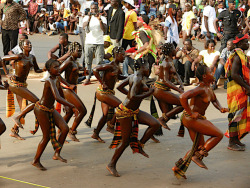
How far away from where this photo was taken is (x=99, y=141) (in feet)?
27.5

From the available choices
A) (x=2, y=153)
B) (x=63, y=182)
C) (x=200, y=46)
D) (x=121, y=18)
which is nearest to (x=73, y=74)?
(x=2, y=153)

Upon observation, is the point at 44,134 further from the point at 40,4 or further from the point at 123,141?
the point at 40,4

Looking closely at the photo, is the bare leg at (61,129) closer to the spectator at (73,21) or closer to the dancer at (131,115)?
the dancer at (131,115)

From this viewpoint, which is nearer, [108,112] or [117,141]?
[117,141]

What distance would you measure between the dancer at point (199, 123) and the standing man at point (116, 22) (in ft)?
22.4

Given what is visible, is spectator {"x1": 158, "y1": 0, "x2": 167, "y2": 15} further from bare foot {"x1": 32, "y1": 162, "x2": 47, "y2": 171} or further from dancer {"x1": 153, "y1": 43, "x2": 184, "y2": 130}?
bare foot {"x1": 32, "y1": 162, "x2": 47, "y2": 171}

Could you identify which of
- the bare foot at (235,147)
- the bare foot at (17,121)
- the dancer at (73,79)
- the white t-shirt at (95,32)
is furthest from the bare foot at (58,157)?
the white t-shirt at (95,32)

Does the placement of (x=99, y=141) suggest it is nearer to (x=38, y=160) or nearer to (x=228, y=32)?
(x=38, y=160)

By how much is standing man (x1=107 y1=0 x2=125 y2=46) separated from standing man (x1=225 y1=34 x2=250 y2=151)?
5.56 m

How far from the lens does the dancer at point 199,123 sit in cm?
637

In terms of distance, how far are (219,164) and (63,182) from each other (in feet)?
7.37

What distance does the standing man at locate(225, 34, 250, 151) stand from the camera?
789 centimetres

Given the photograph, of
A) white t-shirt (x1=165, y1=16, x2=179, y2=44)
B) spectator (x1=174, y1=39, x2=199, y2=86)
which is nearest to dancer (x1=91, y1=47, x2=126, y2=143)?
spectator (x1=174, y1=39, x2=199, y2=86)

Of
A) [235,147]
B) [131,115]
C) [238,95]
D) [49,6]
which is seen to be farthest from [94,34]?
[49,6]
